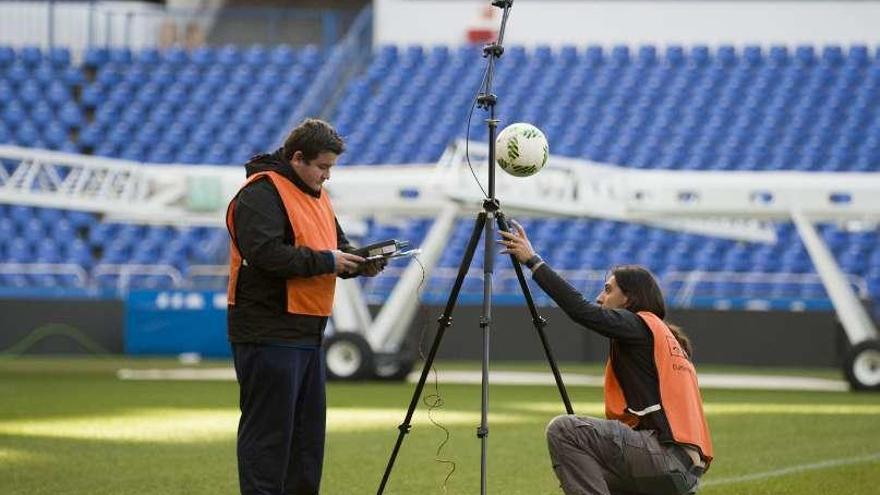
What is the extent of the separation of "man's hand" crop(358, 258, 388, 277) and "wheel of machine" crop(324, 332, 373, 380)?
13.1 m

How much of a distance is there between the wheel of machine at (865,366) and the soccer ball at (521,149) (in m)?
12.8

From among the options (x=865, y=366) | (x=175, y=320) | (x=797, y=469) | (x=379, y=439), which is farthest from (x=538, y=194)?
(x=797, y=469)

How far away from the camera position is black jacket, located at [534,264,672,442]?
757cm

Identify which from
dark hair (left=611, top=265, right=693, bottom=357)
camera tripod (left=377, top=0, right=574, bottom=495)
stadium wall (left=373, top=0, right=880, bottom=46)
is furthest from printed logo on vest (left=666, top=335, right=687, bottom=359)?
stadium wall (left=373, top=0, right=880, bottom=46)

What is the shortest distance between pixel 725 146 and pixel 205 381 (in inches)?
640

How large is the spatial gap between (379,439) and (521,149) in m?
5.68

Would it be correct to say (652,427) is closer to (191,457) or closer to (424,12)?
(191,457)

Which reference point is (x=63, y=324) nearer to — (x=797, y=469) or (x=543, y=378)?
(x=543, y=378)

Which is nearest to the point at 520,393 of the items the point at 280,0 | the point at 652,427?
the point at 652,427

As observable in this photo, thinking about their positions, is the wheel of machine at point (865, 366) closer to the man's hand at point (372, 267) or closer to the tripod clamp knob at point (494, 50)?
the tripod clamp knob at point (494, 50)

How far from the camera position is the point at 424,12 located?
37.6 meters

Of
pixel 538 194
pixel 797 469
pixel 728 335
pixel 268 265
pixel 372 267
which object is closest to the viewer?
pixel 268 265

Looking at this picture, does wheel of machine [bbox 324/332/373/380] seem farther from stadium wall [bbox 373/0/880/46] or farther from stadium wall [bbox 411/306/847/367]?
stadium wall [bbox 373/0/880/46]

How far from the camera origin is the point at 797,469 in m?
11.3
